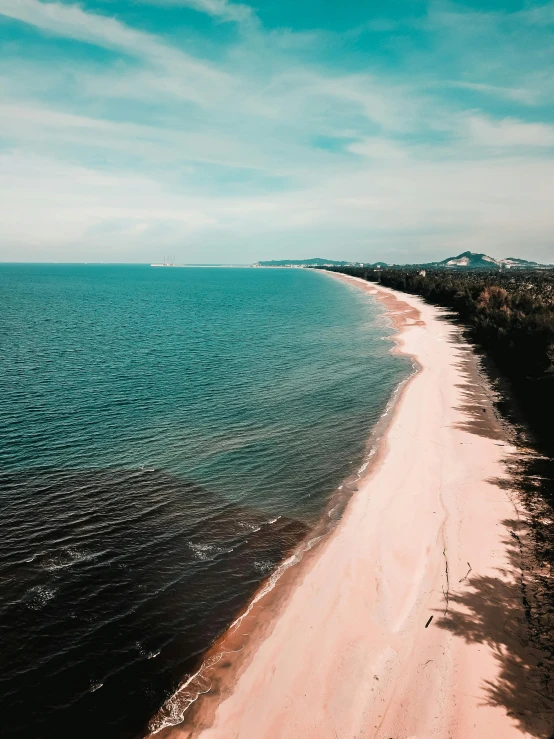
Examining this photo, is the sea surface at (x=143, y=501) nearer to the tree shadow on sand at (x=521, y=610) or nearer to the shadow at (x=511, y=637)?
the shadow at (x=511, y=637)

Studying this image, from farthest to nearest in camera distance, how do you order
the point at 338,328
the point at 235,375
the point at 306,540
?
the point at 338,328 < the point at 235,375 < the point at 306,540

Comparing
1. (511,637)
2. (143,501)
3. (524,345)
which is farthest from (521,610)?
(524,345)

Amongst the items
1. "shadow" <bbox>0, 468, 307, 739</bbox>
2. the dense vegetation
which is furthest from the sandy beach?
the dense vegetation

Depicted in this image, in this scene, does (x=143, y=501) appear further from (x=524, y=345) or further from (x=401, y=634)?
(x=524, y=345)

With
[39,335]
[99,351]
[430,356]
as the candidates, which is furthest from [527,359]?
[39,335]

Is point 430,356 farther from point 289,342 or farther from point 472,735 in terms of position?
point 472,735

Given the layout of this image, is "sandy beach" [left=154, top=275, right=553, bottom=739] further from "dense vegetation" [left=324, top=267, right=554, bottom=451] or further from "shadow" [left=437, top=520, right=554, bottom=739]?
"dense vegetation" [left=324, top=267, right=554, bottom=451]
